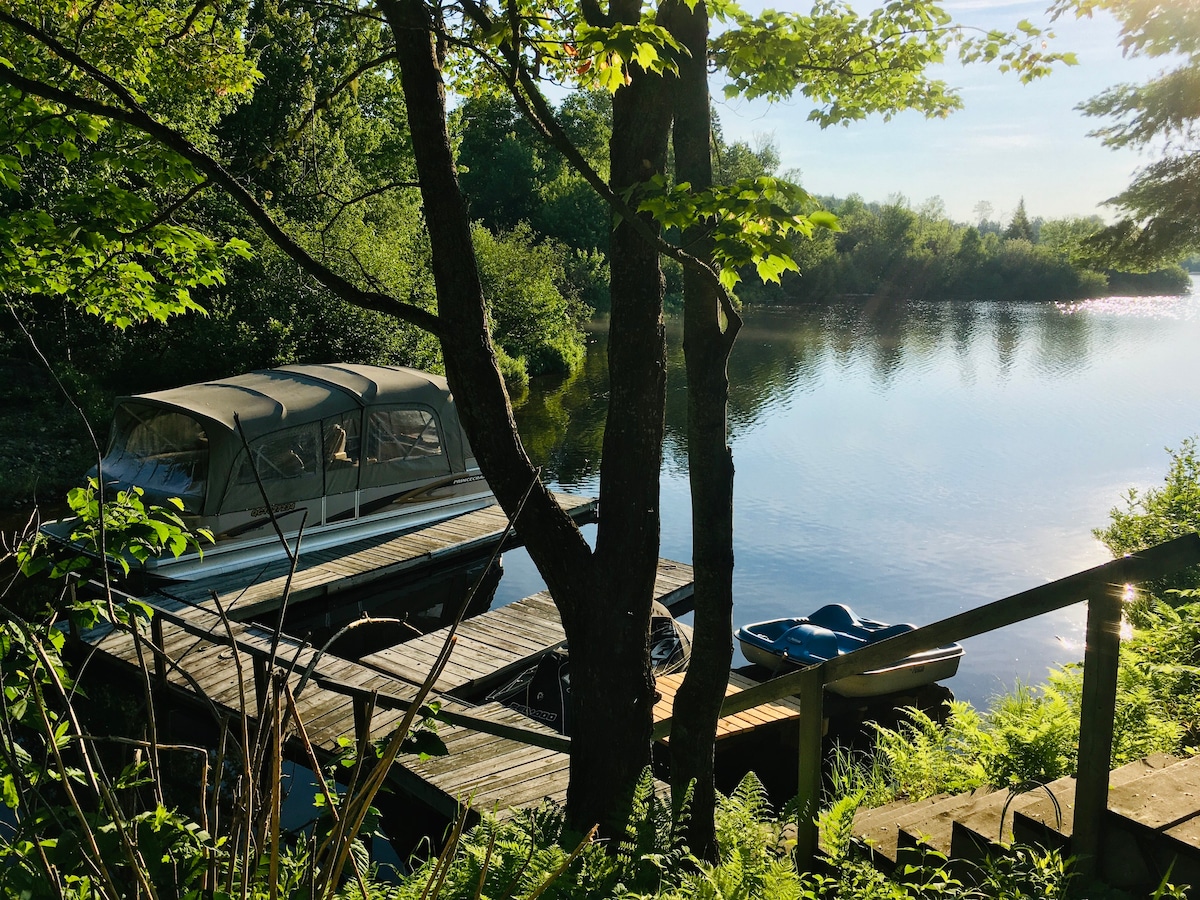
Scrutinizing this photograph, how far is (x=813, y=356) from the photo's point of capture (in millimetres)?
41125

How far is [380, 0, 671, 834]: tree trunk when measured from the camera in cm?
377

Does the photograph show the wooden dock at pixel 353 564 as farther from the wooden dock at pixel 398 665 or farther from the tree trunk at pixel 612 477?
the tree trunk at pixel 612 477

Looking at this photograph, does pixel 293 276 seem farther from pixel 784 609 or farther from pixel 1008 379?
pixel 1008 379

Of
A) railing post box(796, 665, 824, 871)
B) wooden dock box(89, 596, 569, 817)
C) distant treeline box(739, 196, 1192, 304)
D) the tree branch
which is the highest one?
distant treeline box(739, 196, 1192, 304)

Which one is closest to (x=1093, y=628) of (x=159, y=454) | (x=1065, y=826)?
(x=1065, y=826)

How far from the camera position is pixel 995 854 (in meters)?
3.19

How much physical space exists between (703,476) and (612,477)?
16.8 inches

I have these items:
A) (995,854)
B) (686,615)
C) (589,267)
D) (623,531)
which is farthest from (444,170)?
(589,267)

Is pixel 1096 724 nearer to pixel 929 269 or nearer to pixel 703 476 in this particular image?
pixel 703 476

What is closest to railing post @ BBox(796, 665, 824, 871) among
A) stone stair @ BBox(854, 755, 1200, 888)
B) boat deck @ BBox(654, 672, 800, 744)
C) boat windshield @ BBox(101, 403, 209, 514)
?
stone stair @ BBox(854, 755, 1200, 888)

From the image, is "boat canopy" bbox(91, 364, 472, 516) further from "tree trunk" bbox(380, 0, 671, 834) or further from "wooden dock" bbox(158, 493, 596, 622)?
"tree trunk" bbox(380, 0, 671, 834)

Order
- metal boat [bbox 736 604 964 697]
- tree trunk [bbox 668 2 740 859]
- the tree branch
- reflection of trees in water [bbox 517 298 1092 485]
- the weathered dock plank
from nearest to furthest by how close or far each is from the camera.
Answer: the tree branch → tree trunk [bbox 668 2 740 859] → the weathered dock plank → metal boat [bbox 736 604 964 697] → reflection of trees in water [bbox 517 298 1092 485]

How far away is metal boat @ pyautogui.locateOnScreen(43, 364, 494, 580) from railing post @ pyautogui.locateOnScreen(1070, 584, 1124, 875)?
9696 mm

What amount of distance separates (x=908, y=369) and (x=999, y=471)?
17.4 meters
